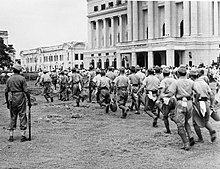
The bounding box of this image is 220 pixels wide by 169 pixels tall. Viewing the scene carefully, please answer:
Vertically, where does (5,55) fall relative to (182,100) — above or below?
above

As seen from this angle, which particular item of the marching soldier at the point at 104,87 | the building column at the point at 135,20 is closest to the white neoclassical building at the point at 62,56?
the building column at the point at 135,20

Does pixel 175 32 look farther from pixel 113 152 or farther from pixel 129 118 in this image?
pixel 113 152

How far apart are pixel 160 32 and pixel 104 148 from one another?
50261 millimetres

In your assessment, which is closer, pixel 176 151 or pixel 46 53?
pixel 176 151

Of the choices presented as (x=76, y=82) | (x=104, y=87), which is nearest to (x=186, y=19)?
(x=76, y=82)

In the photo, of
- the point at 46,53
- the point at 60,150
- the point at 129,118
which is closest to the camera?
the point at 60,150

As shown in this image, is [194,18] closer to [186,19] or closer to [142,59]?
[186,19]

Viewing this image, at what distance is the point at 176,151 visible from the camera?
8852 millimetres

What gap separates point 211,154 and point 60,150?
3420mm

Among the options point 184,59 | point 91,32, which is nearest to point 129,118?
point 184,59

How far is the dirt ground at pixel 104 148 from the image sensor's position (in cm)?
777

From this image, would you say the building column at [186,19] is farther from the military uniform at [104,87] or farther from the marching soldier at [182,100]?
the marching soldier at [182,100]

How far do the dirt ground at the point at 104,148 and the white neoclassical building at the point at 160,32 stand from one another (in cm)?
3563

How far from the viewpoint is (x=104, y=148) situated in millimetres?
9258
